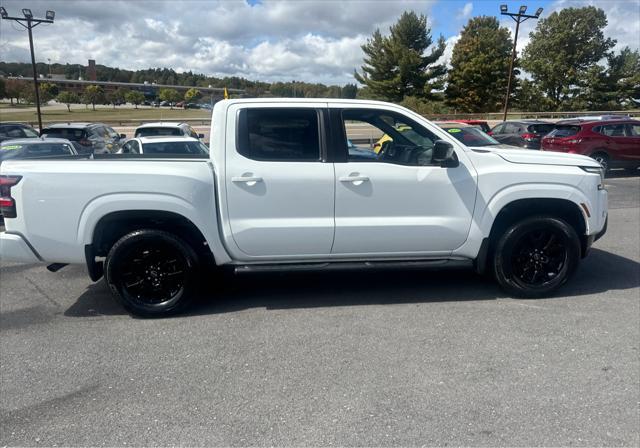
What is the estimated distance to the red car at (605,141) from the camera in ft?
48.9

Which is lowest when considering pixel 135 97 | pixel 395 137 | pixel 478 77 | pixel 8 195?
pixel 8 195

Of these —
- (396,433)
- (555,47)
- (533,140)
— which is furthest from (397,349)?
(555,47)

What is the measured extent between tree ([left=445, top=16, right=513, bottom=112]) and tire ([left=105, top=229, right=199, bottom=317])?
53877 millimetres

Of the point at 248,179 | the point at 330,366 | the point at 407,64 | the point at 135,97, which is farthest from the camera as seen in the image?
the point at 135,97

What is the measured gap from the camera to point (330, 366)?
3.55 metres

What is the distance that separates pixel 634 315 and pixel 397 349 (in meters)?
2.32

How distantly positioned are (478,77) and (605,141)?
134 feet

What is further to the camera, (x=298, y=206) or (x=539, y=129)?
(x=539, y=129)

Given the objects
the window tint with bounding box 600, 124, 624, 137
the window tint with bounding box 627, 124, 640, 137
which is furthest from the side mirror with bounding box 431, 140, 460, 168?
the window tint with bounding box 627, 124, 640, 137

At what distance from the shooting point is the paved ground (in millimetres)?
2842

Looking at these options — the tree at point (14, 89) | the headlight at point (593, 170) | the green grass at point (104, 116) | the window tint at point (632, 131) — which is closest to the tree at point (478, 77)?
the green grass at point (104, 116)

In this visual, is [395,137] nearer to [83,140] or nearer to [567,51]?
[83,140]

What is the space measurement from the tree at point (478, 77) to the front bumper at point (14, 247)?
179 ft

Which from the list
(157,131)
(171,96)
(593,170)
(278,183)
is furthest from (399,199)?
(171,96)
